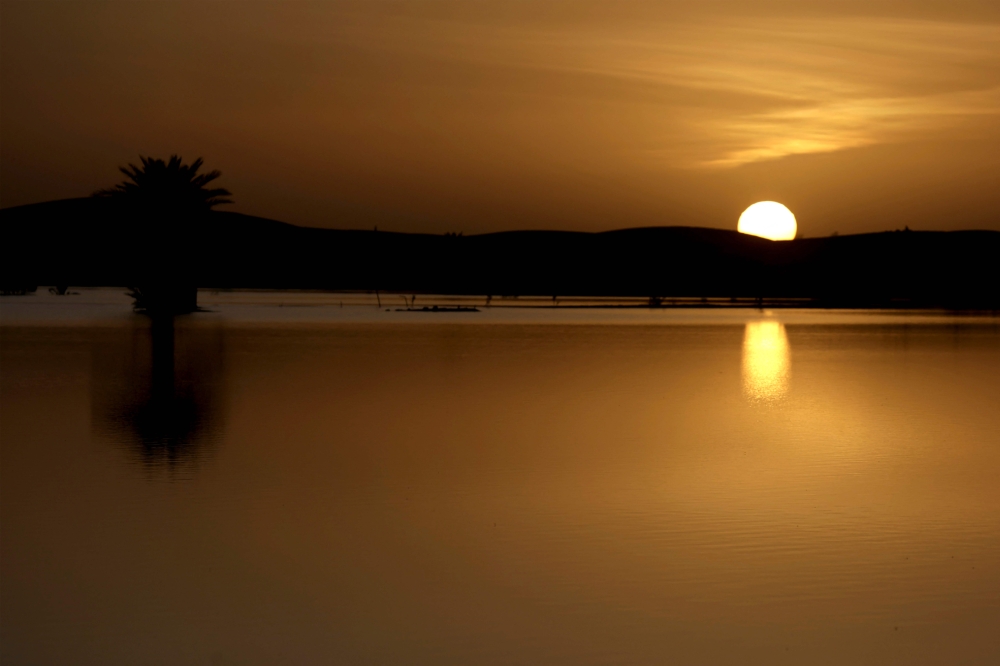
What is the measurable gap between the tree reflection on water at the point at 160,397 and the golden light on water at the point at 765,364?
750 cm

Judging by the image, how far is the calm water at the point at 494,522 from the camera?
593cm

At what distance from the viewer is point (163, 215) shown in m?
52.0

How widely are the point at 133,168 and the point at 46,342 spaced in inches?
1026

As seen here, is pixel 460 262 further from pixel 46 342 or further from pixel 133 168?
pixel 46 342

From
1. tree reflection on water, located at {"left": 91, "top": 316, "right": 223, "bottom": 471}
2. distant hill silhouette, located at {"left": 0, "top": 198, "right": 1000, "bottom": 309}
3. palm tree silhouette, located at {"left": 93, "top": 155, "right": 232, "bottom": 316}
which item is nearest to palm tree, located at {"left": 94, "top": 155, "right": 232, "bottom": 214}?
palm tree silhouette, located at {"left": 93, "top": 155, "right": 232, "bottom": 316}

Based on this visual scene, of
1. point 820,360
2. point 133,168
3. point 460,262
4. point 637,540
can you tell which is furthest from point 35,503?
point 460,262

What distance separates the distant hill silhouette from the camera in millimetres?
120375

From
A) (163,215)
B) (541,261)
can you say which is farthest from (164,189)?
(541,261)

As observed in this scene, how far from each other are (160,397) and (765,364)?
12.0m

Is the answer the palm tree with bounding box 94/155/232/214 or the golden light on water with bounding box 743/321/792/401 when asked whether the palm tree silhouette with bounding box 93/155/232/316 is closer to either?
the palm tree with bounding box 94/155/232/214

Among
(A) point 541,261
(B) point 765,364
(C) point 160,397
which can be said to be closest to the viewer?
(C) point 160,397

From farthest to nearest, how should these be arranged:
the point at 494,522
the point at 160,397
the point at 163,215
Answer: the point at 163,215 < the point at 160,397 < the point at 494,522

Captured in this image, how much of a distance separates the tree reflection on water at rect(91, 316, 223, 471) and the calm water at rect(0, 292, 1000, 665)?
8 cm

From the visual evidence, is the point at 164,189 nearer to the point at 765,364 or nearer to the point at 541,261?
the point at 765,364
